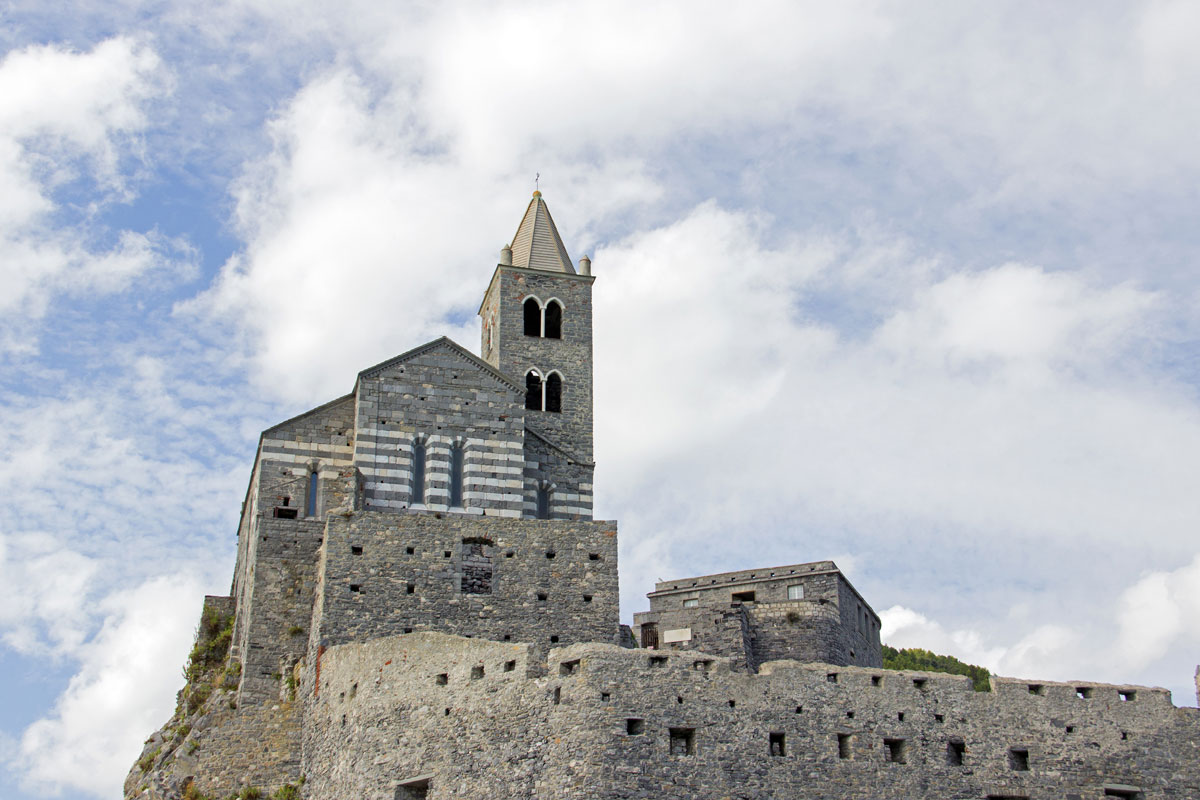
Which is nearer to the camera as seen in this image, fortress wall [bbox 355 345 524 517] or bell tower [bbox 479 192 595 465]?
fortress wall [bbox 355 345 524 517]

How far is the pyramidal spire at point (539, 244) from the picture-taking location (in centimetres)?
5444

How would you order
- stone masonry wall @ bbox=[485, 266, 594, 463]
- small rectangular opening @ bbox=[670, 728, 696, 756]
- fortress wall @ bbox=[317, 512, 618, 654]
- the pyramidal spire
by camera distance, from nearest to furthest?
small rectangular opening @ bbox=[670, 728, 696, 756] → fortress wall @ bbox=[317, 512, 618, 654] → stone masonry wall @ bbox=[485, 266, 594, 463] → the pyramidal spire

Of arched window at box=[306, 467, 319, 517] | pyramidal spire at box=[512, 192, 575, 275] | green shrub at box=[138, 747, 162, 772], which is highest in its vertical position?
pyramidal spire at box=[512, 192, 575, 275]

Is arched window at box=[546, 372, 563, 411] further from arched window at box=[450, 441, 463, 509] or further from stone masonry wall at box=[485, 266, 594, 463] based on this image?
arched window at box=[450, 441, 463, 509]

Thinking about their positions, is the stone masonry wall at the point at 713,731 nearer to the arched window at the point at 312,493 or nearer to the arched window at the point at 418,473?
the arched window at the point at 312,493

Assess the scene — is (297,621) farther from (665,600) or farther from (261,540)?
(665,600)

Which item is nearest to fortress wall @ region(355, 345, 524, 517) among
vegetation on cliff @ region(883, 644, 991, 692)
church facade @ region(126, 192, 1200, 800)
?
church facade @ region(126, 192, 1200, 800)

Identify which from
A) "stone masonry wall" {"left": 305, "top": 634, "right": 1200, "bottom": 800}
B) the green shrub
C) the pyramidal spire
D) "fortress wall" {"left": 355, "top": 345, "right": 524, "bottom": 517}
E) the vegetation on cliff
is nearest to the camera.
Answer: "stone masonry wall" {"left": 305, "top": 634, "right": 1200, "bottom": 800}

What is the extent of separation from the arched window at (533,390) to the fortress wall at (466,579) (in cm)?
1189

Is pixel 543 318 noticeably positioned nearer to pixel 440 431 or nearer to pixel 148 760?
pixel 440 431

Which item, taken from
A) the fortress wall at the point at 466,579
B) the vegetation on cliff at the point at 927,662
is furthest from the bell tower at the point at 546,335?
the vegetation on cliff at the point at 927,662

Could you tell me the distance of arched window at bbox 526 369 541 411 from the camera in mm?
51250

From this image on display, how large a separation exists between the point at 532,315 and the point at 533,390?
3.36 m

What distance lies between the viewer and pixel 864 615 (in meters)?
50.9
